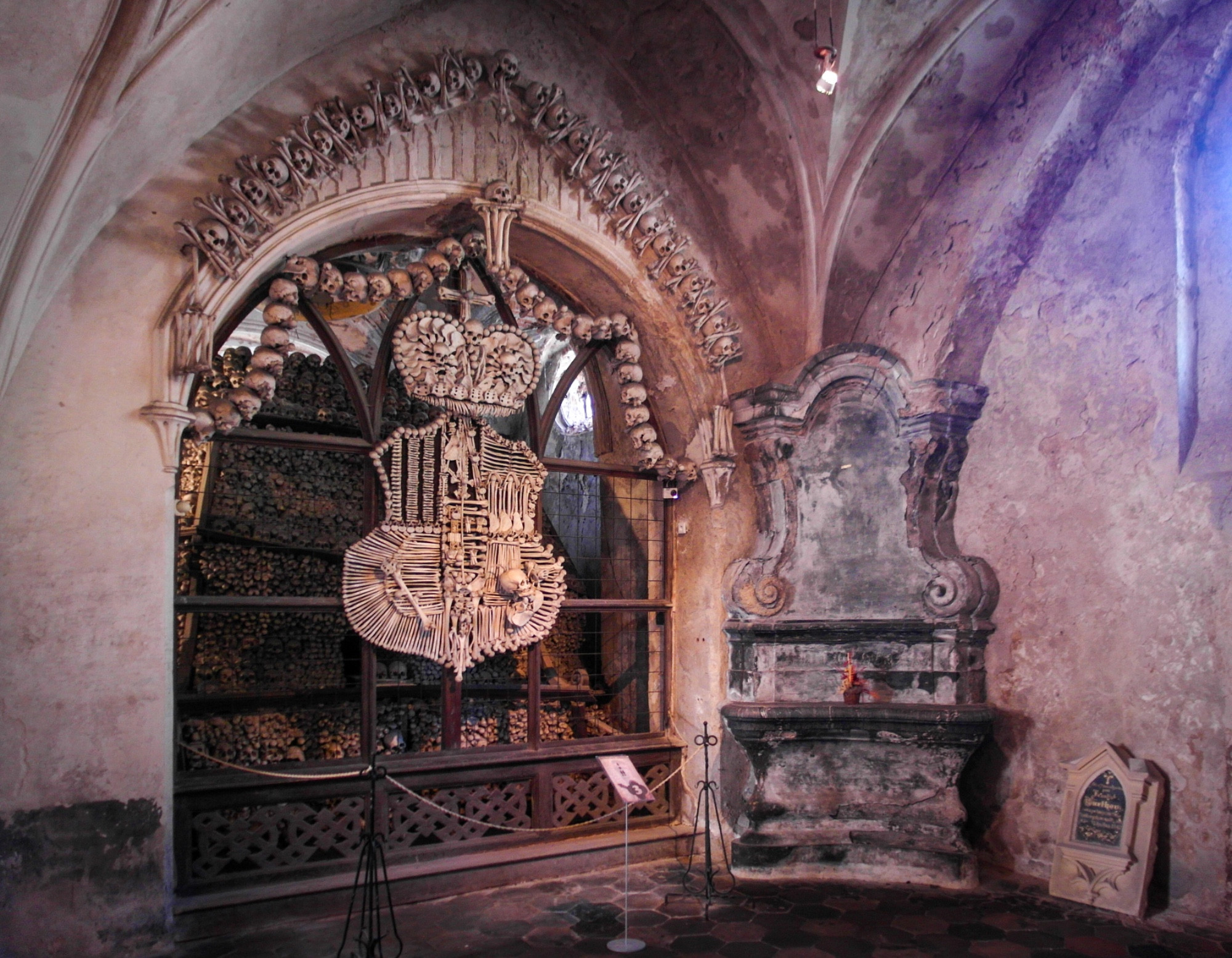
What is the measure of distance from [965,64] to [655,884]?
17.1 ft

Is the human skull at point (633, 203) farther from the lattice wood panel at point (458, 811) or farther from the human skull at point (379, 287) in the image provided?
the lattice wood panel at point (458, 811)

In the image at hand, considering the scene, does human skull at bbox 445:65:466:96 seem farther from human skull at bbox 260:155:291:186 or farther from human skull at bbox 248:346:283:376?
human skull at bbox 248:346:283:376

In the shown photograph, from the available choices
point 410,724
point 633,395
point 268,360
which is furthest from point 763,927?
point 268,360

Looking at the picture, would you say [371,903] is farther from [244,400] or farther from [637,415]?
[637,415]

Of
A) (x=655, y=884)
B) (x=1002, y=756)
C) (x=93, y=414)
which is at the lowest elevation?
(x=655, y=884)

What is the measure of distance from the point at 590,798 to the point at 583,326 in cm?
312

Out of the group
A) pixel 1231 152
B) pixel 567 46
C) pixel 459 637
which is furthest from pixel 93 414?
pixel 1231 152

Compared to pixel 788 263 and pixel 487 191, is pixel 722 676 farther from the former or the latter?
pixel 487 191

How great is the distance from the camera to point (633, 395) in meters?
6.36

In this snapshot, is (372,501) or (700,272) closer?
(372,501)

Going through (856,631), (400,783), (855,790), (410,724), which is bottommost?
(855,790)

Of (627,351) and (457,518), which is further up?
(627,351)

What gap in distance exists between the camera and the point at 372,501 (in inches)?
216

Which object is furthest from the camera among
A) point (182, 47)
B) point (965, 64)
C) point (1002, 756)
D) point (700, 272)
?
point (700, 272)
